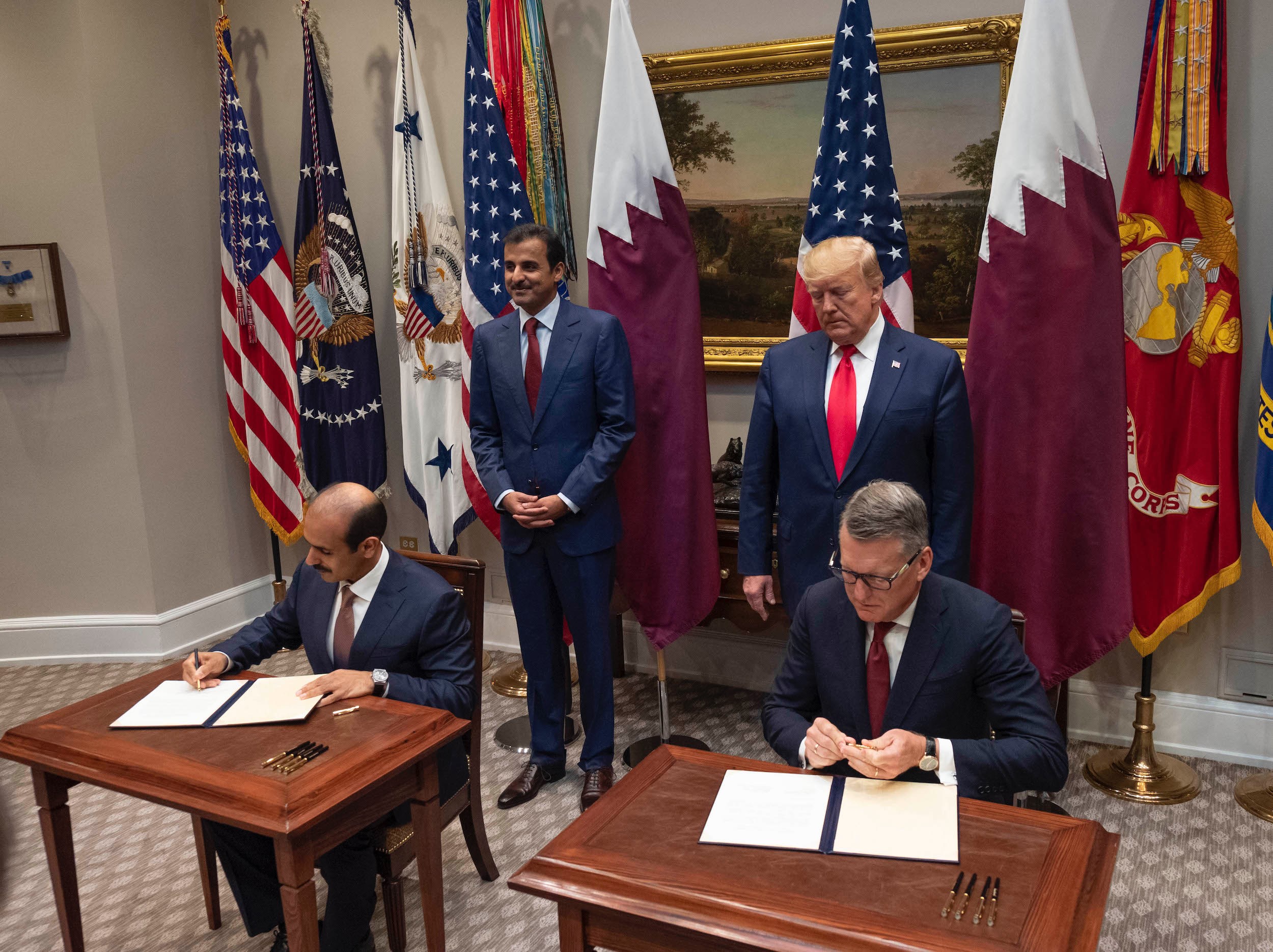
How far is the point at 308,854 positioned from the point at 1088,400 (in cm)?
256

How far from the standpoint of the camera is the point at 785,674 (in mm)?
2111

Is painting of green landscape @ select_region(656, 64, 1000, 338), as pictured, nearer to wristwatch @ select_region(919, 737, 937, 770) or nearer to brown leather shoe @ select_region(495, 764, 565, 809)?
brown leather shoe @ select_region(495, 764, 565, 809)

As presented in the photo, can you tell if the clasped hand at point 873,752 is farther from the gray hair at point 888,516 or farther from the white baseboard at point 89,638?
→ the white baseboard at point 89,638

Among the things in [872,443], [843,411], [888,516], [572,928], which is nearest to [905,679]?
[888,516]

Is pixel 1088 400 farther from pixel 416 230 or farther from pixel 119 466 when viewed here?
pixel 119 466

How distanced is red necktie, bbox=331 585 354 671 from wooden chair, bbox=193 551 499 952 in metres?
0.22

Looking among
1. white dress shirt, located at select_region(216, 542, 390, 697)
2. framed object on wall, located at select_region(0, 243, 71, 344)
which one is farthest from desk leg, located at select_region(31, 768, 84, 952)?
framed object on wall, located at select_region(0, 243, 71, 344)

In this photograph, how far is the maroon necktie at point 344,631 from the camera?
97.0 inches

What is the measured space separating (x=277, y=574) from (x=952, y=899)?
4.63 metres

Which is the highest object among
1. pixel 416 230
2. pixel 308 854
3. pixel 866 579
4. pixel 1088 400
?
pixel 416 230

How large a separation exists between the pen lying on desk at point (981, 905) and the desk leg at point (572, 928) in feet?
1.87

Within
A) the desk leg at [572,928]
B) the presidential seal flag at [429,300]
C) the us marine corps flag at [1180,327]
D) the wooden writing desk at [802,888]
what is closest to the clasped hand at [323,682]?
the wooden writing desk at [802,888]

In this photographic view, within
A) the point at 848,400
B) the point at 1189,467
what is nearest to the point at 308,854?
the point at 848,400

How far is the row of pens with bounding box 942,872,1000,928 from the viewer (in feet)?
4.48
